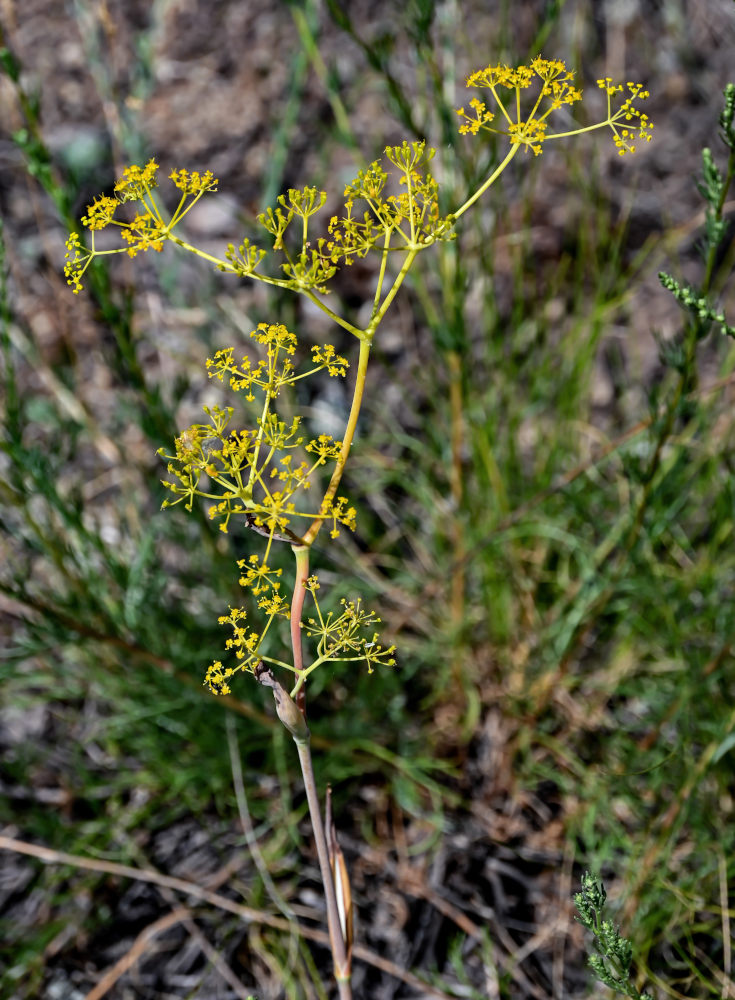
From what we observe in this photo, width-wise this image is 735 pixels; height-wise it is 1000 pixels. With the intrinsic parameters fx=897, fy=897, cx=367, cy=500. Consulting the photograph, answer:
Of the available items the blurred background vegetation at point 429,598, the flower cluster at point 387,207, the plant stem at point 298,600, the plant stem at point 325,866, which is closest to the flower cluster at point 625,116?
the flower cluster at point 387,207

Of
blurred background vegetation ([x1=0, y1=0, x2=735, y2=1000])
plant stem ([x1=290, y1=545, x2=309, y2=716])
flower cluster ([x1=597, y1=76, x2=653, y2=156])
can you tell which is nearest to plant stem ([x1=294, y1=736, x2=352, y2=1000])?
plant stem ([x1=290, y1=545, x2=309, y2=716])

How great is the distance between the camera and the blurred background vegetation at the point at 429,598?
189 cm

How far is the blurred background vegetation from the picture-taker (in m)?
1.89

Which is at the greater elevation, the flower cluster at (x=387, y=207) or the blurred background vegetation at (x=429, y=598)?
the flower cluster at (x=387, y=207)

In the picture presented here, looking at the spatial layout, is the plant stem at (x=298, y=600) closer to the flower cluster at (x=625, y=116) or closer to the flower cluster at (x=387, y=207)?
the flower cluster at (x=387, y=207)

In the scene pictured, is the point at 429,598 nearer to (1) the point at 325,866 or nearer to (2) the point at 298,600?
(1) the point at 325,866

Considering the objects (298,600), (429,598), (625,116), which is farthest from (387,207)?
(429,598)

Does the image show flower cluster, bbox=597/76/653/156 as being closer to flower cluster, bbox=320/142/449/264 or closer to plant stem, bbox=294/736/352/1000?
flower cluster, bbox=320/142/449/264

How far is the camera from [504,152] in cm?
254

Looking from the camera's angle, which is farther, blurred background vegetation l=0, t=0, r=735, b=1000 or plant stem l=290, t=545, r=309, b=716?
blurred background vegetation l=0, t=0, r=735, b=1000

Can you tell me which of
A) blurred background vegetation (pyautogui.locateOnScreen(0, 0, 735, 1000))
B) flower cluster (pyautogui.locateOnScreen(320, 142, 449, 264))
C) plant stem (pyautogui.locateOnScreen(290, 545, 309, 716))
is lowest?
blurred background vegetation (pyautogui.locateOnScreen(0, 0, 735, 1000))

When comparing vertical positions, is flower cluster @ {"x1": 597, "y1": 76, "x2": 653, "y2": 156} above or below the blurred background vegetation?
above

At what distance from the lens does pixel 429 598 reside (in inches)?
88.9

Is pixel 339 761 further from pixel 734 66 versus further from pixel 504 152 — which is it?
pixel 734 66
